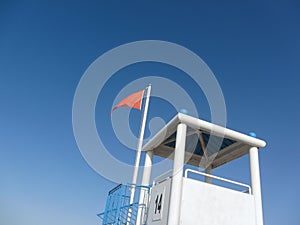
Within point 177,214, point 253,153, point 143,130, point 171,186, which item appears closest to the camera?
point 177,214

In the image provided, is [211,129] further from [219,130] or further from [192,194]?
[192,194]

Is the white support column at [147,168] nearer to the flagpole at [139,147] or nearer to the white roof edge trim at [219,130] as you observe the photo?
the flagpole at [139,147]

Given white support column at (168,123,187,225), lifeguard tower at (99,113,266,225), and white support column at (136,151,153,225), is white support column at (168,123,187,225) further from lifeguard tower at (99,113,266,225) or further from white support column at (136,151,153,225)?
white support column at (136,151,153,225)

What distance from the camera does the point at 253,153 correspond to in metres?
11.1

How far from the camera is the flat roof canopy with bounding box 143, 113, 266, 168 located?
10602 mm

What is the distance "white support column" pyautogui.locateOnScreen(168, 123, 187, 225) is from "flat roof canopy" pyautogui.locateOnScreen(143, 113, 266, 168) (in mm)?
682

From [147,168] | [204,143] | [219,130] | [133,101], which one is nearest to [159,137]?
[147,168]

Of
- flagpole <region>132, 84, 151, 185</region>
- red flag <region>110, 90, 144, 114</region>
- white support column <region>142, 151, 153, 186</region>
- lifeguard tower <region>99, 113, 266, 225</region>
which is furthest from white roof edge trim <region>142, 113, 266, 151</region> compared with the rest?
red flag <region>110, 90, 144, 114</region>

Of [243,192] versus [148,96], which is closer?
[243,192]

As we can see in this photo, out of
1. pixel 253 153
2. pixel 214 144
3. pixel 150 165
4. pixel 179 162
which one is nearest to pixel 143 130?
pixel 150 165

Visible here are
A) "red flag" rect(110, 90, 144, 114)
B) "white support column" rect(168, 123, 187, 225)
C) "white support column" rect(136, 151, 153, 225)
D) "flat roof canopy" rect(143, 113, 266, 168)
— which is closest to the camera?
"white support column" rect(168, 123, 187, 225)

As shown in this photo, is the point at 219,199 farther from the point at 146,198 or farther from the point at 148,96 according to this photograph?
the point at 148,96

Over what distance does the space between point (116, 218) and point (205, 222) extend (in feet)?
11.8

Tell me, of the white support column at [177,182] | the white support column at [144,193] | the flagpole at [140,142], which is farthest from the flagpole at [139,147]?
the white support column at [177,182]
